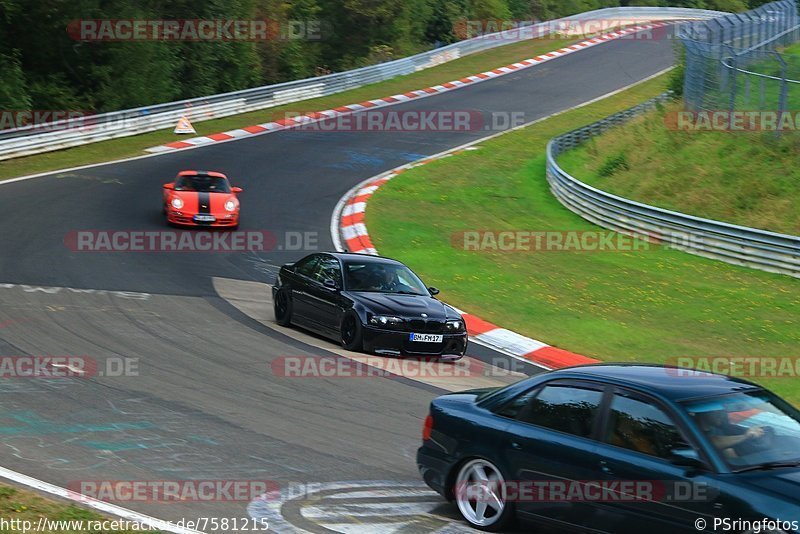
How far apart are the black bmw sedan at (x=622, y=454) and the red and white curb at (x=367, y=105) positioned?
2577cm

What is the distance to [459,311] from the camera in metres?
17.8

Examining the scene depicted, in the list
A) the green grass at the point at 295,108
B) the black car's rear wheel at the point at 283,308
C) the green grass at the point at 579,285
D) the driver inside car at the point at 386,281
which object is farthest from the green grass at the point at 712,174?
the green grass at the point at 295,108

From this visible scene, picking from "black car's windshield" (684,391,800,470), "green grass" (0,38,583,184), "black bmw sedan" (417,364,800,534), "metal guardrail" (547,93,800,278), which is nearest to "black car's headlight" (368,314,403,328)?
"black bmw sedan" (417,364,800,534)

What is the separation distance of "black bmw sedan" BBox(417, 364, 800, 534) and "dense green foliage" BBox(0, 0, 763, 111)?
3050cm

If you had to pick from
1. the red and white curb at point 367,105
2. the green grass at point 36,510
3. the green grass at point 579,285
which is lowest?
the green grass at point 579,285

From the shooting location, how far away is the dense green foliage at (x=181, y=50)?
3747 cm

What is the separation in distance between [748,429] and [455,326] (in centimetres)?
799

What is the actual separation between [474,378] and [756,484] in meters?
7.65

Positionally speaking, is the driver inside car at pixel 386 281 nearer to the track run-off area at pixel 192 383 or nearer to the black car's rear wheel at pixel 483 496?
the track run-off area at pixel 192 383

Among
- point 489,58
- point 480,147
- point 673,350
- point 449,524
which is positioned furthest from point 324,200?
point 489,58

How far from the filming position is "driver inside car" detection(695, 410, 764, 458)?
6.64 metres

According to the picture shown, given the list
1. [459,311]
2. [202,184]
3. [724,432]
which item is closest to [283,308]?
[459,311]

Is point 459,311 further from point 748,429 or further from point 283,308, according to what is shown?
point 748,429

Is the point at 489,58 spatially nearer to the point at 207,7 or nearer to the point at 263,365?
the point at 207,7
